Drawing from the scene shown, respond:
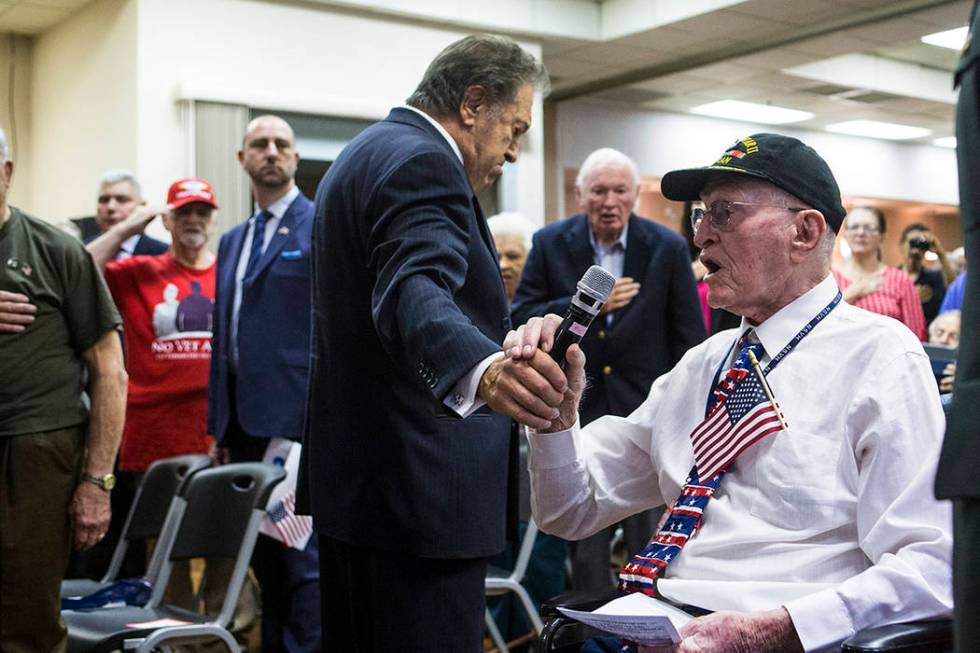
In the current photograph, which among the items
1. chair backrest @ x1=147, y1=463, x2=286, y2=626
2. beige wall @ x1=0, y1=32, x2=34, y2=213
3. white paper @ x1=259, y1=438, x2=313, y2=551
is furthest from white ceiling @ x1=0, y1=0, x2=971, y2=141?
chair backrest @ x1=147, y1=463, x2=286, y2=626

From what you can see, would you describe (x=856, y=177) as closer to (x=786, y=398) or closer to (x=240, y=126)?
(x=240, y=126)

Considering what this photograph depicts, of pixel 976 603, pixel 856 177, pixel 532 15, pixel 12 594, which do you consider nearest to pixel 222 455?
pixel 12 594

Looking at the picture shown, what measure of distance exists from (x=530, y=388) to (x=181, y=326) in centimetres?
319

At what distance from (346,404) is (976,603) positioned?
1314 mm

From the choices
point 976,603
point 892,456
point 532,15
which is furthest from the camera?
point 532,15

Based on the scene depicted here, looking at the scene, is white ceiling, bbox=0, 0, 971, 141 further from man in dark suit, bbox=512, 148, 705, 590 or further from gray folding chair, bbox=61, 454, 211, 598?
gray folding chair, bbox=61, 454, 211, 598

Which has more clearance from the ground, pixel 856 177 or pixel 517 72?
pixel 856 177

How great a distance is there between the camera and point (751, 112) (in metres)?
13.0

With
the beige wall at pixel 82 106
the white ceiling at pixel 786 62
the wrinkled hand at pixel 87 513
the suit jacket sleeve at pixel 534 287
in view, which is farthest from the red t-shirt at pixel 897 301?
the beige wall at pixel 82 106

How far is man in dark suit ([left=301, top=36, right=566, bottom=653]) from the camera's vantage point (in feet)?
6.17

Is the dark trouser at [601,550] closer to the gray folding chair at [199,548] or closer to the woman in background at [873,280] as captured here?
the gray folding chair at [199,548]

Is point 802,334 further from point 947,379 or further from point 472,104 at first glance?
point 947,379

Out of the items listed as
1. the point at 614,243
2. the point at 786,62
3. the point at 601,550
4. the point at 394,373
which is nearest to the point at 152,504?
the point at 601,550

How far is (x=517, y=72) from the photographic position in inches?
82.5
